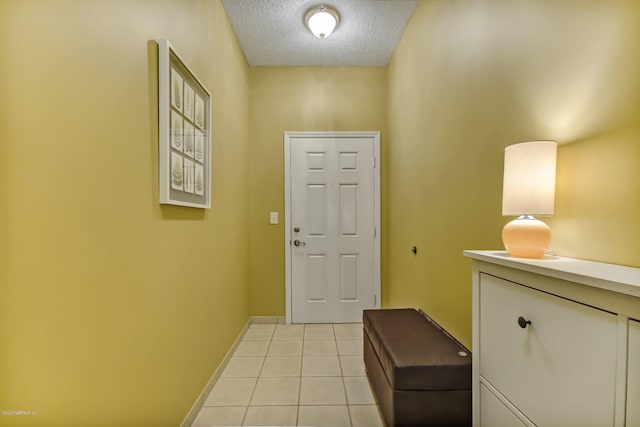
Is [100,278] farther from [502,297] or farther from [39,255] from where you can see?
[502,297]

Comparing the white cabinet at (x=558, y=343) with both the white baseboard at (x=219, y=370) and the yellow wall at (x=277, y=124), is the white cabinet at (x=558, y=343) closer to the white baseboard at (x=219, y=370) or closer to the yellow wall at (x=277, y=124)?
the white baseboard at (x=219, y=370)

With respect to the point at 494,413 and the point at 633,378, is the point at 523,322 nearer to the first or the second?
the point at 633,378

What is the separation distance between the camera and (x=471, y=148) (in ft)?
4.95

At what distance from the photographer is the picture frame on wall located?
1248mm

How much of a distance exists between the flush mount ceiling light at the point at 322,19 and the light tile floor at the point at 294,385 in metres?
2.61

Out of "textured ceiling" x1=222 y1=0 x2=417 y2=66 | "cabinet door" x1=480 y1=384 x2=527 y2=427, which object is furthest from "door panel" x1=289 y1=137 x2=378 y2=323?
"cabinet door" x1=480 y1=384 x2=527 y2=427

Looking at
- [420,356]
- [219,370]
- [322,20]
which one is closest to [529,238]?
[420,356]

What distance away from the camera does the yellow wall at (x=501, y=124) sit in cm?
78

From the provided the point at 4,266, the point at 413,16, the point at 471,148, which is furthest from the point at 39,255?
the point at 413,16

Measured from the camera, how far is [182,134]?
4.74ft

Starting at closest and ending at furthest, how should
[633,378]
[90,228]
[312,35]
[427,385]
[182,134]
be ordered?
1. [633,378]
2. [90,228]
3. [427,385]
4. [182,134]
5. [312,35]

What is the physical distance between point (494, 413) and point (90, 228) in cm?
143

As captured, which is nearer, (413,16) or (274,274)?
(413,16)

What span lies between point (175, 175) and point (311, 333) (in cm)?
204
